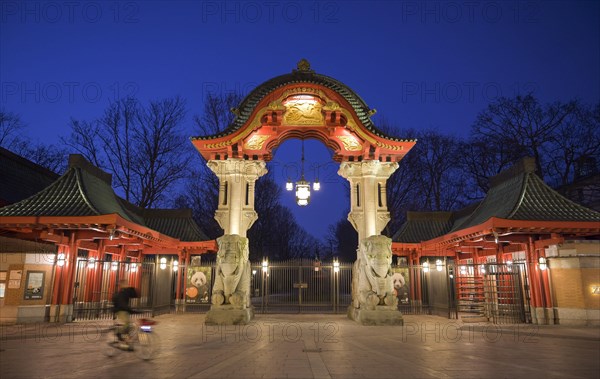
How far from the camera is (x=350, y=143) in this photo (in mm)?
17547

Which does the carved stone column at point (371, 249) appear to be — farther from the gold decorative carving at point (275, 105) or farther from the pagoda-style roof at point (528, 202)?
the pagoda-style roof at point (528, 202)

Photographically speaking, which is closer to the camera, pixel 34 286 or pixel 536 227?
pixel 536 227

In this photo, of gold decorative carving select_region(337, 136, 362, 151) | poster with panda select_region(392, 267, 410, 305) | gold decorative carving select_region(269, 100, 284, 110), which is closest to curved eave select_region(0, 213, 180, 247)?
gold decorative carving select_region(269, 100, 284, 110)

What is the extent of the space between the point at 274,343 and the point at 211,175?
2316 centimetres

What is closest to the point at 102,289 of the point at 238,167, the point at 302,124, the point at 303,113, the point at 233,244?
the point at 233,244

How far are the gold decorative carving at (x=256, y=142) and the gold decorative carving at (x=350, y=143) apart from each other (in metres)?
3.42

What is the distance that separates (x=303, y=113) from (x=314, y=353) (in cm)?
1081

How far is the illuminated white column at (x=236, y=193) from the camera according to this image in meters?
16.8

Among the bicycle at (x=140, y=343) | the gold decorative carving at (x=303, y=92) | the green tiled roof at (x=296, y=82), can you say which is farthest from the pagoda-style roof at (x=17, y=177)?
the gold decorative carving at (x=303, y=92)

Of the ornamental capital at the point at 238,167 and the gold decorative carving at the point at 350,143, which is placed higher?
the gold decorative carving at the point at 350,143

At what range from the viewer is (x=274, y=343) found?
35.4 feet

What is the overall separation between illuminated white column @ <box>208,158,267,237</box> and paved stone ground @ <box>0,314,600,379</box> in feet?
14.3

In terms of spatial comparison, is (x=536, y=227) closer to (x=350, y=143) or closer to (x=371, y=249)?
(x=371, y=249)

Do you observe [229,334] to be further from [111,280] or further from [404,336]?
[111,280]
